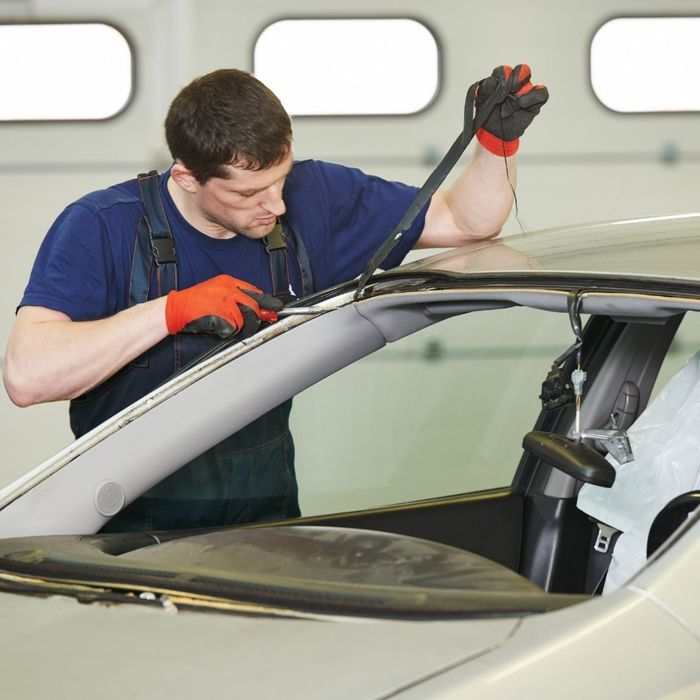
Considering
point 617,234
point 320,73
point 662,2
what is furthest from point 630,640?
point 662,2

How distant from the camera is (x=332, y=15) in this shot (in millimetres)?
3535

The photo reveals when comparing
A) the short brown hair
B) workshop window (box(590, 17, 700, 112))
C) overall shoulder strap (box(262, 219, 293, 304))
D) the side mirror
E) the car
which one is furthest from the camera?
workshop window (box(590, 17, 700, 112))

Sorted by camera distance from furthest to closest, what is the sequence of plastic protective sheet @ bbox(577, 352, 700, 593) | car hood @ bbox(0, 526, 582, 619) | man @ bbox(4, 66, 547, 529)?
man @ bbox(4, 66, 547, 529) < plastic protective sheet @ bbox(577, 352, 700, 593) < car hood @ bbox(0, 526, 582, 619)

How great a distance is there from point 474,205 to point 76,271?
2.61 feet

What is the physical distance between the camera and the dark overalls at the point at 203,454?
75.8 inches

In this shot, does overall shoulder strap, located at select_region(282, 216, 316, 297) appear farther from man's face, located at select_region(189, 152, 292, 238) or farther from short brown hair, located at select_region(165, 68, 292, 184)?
short brown hair, located at select_region(165, 68, 292, 184)

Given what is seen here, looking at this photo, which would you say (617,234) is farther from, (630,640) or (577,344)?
(630,640)

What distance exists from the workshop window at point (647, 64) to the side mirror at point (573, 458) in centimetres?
244

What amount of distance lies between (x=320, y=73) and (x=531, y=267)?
210 cm

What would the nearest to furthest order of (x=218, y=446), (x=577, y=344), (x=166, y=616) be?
(x=166, y=616)
(x=577, y=344)
(x=218, y=446)

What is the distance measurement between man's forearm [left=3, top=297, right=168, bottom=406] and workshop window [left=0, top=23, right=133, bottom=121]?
1600mm

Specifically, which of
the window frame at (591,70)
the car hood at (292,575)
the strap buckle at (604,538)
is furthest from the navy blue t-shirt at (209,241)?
the window frame at (591,70)

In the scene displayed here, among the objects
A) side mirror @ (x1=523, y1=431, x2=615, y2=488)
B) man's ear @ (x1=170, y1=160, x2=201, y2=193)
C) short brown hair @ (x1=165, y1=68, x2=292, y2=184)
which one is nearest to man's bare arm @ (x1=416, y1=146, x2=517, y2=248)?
short brown hair @ (x1=165, y1=68, x2=292, y2=184)

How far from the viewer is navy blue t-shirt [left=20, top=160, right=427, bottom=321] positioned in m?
2.17
